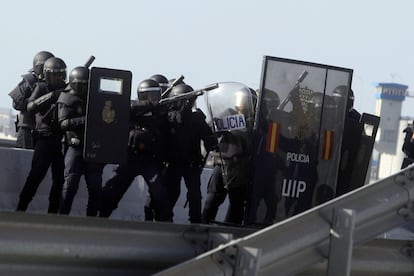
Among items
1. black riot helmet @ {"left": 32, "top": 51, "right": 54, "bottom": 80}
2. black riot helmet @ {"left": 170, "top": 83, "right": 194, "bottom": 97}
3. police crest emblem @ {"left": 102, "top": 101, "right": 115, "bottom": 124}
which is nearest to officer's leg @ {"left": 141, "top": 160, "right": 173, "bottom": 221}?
black riot helmet @ {"left": 170, "top": 83, "right": 194, "bottom": 97}

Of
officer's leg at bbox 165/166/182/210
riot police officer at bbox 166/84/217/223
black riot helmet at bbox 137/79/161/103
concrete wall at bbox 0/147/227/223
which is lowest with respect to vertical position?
concrete wall at bbox 0/147/227/223

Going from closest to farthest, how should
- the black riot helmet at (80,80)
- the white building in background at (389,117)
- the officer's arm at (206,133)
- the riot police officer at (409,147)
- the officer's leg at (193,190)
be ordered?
the black riot helmet at (80,80), the officer's arm at (206,133), the officer's leg at (193,190), the riot police officer at (409,147), the white building in background at (389,117)

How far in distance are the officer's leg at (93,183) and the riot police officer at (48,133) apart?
Result: 0.63 meters

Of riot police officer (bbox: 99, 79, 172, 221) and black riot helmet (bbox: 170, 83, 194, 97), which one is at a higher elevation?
black riot helmet (bbox: 170, 83, 194, 97)

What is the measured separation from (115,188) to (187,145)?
924mm

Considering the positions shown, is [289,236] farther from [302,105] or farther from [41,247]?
[302,105]

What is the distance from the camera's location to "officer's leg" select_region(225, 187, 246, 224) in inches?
414

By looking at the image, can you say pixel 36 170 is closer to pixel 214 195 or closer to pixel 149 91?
pixel 149 91

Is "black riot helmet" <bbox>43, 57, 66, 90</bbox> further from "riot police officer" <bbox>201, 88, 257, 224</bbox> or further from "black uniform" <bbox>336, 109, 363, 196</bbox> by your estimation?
"black uniform" <bbox>336, 109, 363, 196</bbox>

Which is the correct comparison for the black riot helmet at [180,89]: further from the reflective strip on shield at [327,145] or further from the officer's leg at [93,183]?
the reflective strip on shield at [327,145]

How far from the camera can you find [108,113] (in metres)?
9.59

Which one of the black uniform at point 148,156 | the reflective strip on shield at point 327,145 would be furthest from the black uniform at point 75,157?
the reflective strip on shield at point 327,145

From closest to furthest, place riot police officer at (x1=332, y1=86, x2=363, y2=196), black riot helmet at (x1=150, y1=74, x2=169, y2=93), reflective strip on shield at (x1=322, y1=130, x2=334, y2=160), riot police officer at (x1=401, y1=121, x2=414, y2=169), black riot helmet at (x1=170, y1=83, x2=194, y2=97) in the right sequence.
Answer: reflective strip on shield at (x1=322, y1=130, x2=334, y2=160)
riot police officer at (x1=332, y1=86, x2=363, y2=196)
black riot helmet at (x1=170, y1=83, x2=194, y2=97)
black riot helmet at (x1=150, y1=74, x2=169, y2=93)
riot police officer at (x1=401, y1=121, x2=414, y2=169)

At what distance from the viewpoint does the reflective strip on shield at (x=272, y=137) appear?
31.3ft
